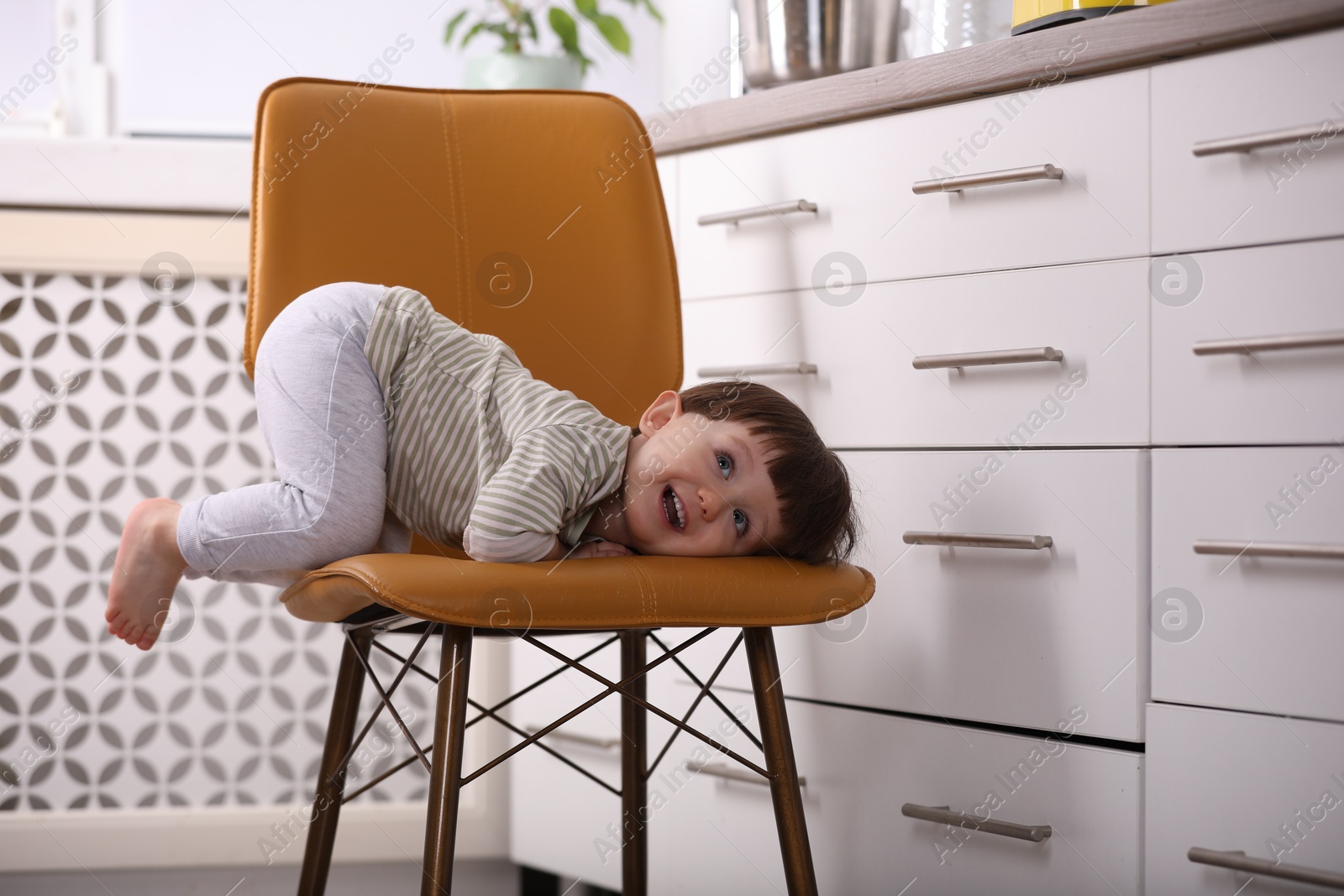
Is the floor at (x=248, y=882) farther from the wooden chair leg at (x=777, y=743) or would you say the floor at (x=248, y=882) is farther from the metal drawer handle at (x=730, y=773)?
the wooden chair leg at (x=777, y=743)

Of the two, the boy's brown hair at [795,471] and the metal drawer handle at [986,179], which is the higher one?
the metal drawer handle at [986,179]

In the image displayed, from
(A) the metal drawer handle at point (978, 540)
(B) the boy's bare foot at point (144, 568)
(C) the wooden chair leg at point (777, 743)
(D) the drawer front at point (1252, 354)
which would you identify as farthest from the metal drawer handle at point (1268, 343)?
(B) the boy's bare foot at point (144, 568)

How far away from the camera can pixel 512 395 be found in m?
0.94

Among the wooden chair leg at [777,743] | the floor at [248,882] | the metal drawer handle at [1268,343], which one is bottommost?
the floor at [248,882]

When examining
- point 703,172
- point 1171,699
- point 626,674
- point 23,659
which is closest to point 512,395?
point 626,674

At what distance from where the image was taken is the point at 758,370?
47.7 inches

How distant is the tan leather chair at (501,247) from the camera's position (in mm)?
1012

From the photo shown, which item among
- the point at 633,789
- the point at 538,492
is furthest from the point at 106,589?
the point at 538,492

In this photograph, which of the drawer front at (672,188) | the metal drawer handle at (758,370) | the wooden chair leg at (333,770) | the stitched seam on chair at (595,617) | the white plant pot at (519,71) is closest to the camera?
the stitched seam on chair at (595,617)

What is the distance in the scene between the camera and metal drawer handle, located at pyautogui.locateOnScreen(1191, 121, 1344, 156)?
872 millimetres

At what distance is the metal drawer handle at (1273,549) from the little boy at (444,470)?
296mm

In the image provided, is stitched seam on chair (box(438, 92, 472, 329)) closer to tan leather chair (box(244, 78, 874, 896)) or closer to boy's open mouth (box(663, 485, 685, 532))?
tan leather chair (box(244, 78, 874, 896))

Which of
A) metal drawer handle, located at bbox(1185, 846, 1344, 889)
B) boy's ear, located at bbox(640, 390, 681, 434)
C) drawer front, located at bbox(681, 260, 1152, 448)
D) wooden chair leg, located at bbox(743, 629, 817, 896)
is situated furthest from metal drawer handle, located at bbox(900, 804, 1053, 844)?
boy's ear, located at bbox(640, 390, 681, 434)

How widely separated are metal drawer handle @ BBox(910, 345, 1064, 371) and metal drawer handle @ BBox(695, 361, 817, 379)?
0.12 meters
